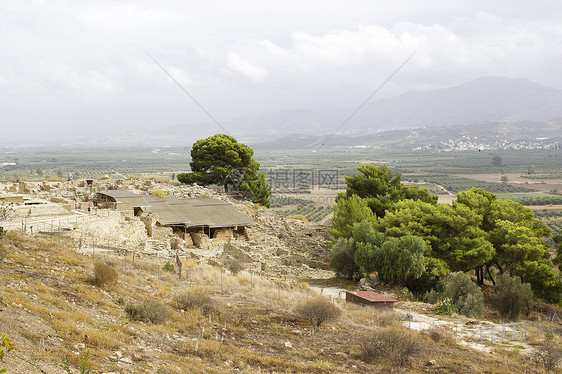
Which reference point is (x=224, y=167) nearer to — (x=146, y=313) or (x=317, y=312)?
(x=317, y=312)

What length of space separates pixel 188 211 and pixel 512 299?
54.4ft

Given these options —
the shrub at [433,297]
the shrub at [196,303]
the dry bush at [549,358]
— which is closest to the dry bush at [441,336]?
the dry bush at [549,358]

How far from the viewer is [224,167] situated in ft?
141

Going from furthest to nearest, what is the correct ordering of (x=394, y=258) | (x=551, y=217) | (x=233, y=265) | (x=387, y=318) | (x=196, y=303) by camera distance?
(x=551, y=217), (x=394, y=258), (x=233, y=265), (x=387, y=318), (x=196, y=303)

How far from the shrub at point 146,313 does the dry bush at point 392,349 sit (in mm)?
4834

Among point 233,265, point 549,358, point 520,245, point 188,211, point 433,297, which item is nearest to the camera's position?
point 549,358

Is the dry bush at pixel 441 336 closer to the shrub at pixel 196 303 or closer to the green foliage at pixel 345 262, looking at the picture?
the shrub at pixel 196 303

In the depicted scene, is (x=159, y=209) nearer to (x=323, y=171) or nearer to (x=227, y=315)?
(x=227, y=315)

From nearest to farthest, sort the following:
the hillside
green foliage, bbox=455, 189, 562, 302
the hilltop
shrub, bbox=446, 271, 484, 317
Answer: the hillside → the hilltop → shrub, bbox=446, 271, 484, 317 → green foliage, bbox=455, 189, 562, 302

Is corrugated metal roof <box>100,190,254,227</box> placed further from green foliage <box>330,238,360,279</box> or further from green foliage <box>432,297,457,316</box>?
green foliage <box>432,297,457,316</box>

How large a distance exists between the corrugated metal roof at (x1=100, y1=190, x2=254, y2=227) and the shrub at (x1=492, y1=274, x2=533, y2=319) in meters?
13.3

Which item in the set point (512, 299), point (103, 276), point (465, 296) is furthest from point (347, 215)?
point (103, 276)

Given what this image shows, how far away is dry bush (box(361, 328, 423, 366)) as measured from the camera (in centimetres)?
1142

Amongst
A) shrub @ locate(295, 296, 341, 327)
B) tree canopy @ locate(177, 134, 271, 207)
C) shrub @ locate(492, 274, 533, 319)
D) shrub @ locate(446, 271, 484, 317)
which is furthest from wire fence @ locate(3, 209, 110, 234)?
tree canopy @ locate(177, 134, 271, 207)
